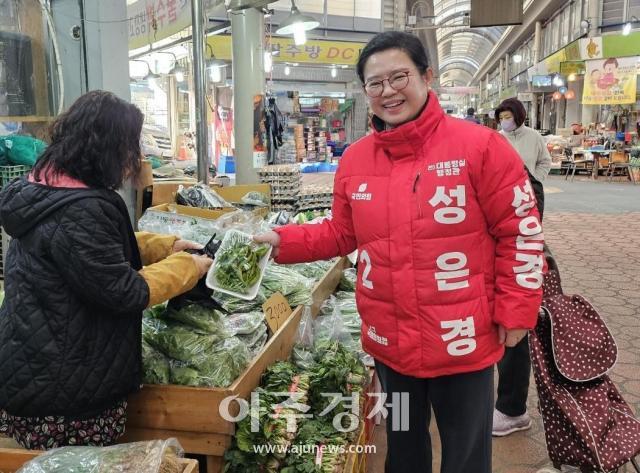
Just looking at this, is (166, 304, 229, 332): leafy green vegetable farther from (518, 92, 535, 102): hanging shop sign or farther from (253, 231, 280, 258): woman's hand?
(518, 92, 535, 102): hanging shop sign

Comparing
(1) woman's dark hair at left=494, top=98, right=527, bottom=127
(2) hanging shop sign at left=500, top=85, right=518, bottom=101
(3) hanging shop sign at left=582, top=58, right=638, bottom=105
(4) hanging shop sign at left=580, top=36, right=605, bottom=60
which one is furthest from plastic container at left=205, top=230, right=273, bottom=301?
(2) hanging shop sign at left=500, top=85, right=518, bottom=101

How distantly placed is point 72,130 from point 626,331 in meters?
4.61

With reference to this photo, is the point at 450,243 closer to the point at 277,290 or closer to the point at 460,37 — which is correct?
the point at 277,290

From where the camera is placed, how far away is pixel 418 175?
1793 millimetres

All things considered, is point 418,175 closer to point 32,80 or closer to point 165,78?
point 32,80

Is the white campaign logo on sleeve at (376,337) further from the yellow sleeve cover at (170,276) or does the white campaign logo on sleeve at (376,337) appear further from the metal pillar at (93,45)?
the metal pillar at (93,45)

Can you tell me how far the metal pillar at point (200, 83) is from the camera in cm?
410

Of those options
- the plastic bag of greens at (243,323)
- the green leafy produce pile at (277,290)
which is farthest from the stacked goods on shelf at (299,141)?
the plastic bag of greens at (243,323)

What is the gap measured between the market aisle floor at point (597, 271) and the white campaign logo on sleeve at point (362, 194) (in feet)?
5.34

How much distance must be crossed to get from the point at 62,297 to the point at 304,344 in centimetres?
152

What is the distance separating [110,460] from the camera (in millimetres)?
1556

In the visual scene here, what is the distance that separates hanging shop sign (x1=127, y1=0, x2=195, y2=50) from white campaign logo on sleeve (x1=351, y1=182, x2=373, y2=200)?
298 cm

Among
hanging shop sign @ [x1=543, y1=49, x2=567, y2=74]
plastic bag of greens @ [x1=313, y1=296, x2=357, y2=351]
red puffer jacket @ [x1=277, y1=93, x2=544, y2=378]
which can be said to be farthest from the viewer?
hanging shop sign @ [x1=543, y1=49, x2=567, y2=74]

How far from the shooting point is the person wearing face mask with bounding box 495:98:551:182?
176 inches
